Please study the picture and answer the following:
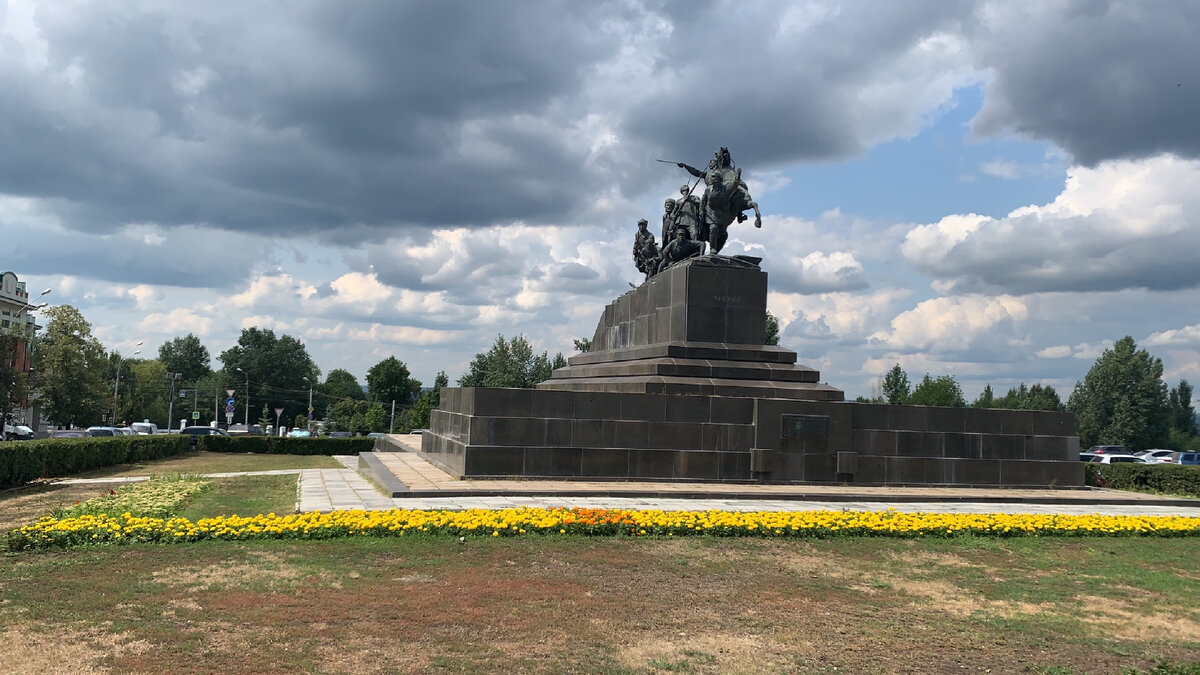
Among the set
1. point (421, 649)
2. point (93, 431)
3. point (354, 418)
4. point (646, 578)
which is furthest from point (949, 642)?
point (354, 418)

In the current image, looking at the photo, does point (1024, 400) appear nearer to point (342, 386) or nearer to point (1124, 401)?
point (1124, 401)

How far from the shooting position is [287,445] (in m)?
33.0

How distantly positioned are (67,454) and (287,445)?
1242cm

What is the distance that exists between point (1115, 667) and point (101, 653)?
695 centimetres

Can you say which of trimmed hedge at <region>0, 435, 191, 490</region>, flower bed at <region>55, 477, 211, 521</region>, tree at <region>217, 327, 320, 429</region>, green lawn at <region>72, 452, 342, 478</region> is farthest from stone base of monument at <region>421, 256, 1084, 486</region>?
tree at <region>217, 327, 320, 429</region>

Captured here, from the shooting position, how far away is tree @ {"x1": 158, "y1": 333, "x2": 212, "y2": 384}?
386ft

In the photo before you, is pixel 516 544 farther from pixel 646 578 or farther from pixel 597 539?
pixel 646 578

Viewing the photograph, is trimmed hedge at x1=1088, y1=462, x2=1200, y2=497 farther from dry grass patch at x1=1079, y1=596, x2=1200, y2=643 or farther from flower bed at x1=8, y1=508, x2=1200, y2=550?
dry grass patch at x1=1079, y1=596, x2=1200, y2=643

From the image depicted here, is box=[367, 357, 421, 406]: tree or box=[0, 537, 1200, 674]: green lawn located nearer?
box=[0, 537, 1200, 674]: green lawn

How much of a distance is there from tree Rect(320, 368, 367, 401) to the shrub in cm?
10028

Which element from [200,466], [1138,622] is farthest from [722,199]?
[200,466]

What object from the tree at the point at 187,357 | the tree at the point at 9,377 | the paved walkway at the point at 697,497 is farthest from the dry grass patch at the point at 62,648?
the tree at the point at 187,357

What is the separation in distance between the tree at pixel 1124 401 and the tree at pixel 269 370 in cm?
8233

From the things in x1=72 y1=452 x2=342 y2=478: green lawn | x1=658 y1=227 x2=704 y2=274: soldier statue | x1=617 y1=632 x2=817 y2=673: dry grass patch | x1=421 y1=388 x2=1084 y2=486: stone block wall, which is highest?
x1=658 y1=227 x2=704 y2=274: soldier statue
